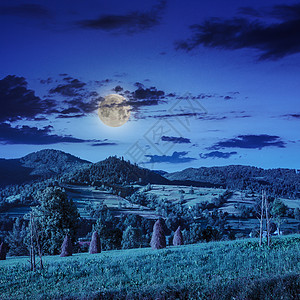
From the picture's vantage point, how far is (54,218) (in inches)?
1991

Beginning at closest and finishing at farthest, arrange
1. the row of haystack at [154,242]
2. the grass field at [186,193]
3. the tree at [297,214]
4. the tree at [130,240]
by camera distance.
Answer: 1. the row of haystack at [154,242]
2. the tree at [130,240]
3. the tree at [297,214]
4. the grass field at [186,193]

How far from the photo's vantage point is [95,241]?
4381 cm

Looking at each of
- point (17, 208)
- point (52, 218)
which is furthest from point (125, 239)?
point (17, 208)

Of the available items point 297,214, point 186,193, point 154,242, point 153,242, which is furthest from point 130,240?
point 186,193

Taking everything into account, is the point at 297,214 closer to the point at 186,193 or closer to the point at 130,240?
the point at 186,193

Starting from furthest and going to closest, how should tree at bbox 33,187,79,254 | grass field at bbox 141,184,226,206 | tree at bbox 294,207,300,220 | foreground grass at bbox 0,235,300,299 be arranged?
grass field at bbox 141,184,226,206
tree at bbox 294,207,300,220
tree at bbox 33,187,79,254
foreground grass at bbox 0,235,300,299

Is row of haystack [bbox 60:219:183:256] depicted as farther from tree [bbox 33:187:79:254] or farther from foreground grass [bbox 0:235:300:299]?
foreground grass [bbox 0:235:300:299]

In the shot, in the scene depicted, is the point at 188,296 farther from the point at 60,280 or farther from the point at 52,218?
the point at 52,218

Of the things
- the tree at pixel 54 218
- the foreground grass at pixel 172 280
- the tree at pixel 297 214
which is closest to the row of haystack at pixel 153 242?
the tree at pixel 54 218

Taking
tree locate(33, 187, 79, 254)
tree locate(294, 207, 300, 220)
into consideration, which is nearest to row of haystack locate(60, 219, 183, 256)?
tree locate(33, 187, 79, 254)

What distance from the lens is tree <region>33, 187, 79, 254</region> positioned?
50.2m

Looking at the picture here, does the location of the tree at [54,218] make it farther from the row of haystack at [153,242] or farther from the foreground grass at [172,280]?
the foreground grass at [172,280]

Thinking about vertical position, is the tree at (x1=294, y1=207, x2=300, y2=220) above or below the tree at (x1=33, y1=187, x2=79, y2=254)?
below

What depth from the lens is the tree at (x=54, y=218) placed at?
165 feet
